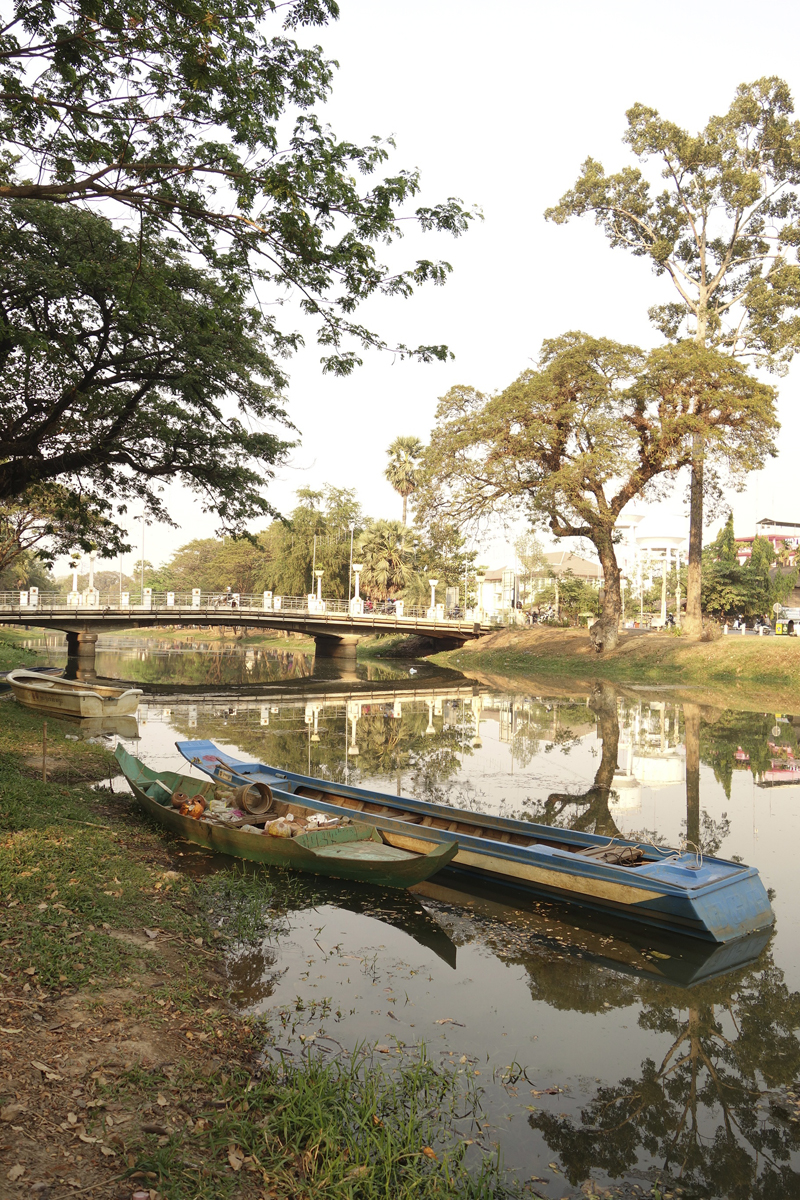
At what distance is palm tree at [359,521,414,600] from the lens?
5362cm

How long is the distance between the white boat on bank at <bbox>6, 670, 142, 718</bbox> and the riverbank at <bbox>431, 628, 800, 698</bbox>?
67.3ft

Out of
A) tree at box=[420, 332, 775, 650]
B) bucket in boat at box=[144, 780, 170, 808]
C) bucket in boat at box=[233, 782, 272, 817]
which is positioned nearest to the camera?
bucket in boat at box=[233, 782, 272, 817]

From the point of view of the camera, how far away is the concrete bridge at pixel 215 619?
1422 inches

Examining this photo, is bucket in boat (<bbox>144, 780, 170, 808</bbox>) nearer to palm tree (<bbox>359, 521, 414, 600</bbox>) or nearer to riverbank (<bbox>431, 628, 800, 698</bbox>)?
riverbank (<bbox>431, 628, 800, 698</bbox>)

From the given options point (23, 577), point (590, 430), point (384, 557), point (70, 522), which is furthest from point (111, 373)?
point (23, 577)

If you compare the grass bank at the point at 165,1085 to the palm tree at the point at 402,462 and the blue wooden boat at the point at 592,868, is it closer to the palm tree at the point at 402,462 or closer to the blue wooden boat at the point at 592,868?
the blue wooden boat at the point at 592,868

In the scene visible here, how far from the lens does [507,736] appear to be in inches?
787

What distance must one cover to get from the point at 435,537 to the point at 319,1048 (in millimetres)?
30807

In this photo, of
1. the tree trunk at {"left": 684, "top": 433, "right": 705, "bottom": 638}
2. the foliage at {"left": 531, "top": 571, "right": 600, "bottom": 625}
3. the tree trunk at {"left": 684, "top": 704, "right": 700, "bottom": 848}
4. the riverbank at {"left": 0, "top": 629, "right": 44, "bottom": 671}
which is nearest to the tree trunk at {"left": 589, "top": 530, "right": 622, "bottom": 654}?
the tree trunk at {"left": 684, "top": 433, "right": 705, "bottom": 638}

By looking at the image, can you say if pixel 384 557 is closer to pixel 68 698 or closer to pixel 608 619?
pixel 608 619

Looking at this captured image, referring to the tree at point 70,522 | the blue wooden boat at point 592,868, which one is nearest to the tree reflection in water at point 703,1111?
the blue wooden boat at point 592,868

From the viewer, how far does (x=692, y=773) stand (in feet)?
49.9

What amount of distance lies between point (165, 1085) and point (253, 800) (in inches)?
229

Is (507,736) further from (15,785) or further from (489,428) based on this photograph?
(489,428)
